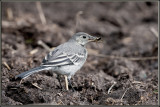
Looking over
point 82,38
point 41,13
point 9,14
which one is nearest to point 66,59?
point 82,38

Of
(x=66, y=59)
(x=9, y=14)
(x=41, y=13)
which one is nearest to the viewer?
(x=66, y=59)

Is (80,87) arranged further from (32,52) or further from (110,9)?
(110,9)

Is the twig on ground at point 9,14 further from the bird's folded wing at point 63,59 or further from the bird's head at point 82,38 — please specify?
the bird's folded wing at point 63,59

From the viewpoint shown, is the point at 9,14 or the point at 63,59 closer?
the point at 63,59

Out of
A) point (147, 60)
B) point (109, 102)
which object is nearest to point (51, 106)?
point (109, 102)

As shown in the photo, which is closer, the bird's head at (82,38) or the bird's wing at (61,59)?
the bird's wing at (61,59)

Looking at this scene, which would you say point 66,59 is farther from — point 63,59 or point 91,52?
point 91,52

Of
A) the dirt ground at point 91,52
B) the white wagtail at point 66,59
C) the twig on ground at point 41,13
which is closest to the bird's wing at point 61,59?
the white wagtail at point 66,59
